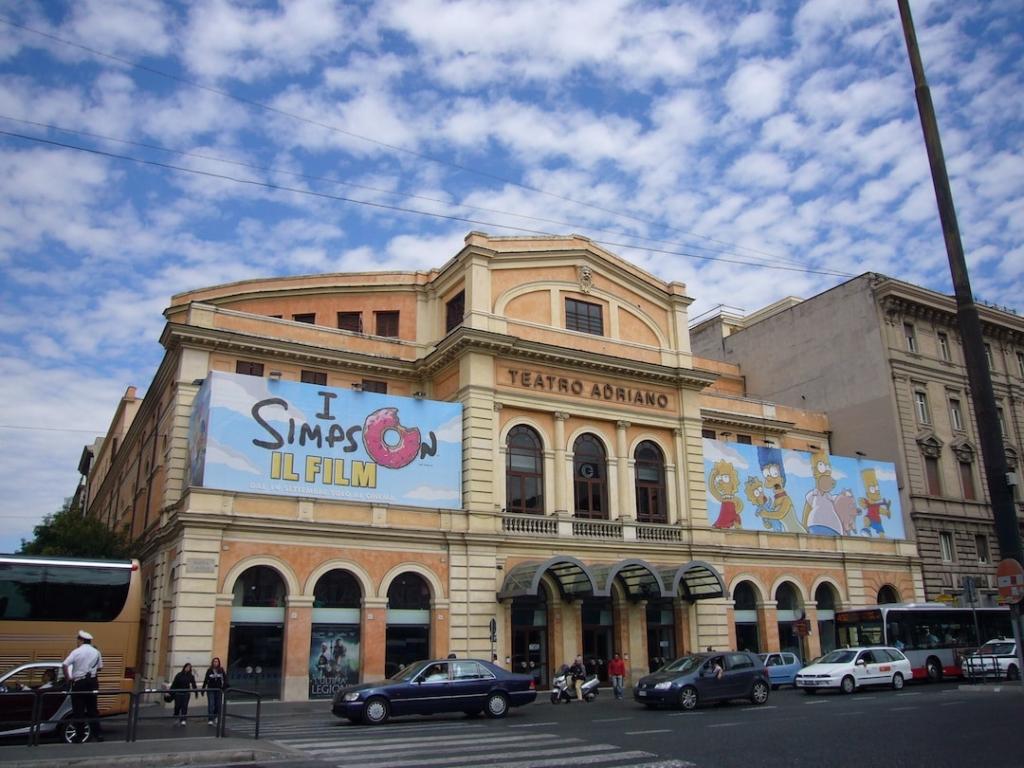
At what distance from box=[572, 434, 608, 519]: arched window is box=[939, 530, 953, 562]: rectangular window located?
20169 millimetres

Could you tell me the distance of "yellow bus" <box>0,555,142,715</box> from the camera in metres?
19.2

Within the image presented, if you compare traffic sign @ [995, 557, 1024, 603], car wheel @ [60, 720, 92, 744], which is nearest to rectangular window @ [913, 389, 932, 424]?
traffic sign @ [995, 557, 1024, 603]

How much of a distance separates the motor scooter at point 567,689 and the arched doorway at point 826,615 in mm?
15278

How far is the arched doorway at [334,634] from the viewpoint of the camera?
28281 millimetres

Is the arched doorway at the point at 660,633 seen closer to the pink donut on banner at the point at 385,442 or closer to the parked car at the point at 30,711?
the pink donut on banner at the point at 385,442

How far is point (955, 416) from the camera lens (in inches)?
1880

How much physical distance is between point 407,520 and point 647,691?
35.6ft

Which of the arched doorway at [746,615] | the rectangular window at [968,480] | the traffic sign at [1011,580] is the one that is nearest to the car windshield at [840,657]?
the arched doorway at [746,615]

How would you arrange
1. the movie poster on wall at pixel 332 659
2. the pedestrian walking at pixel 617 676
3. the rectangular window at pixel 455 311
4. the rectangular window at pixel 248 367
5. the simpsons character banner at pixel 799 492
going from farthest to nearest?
the simpsons character banner at pixel 799 492 < the rectangular window at pixel 455 311 < the rectangular window at pixel 248 367 < the pedestrian walking at pixel 617 676 < the movie poster on wall at pixel 332 659

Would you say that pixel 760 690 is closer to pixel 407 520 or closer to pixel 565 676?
pixel 565 676

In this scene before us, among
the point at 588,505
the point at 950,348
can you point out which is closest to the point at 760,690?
the point at 588,505

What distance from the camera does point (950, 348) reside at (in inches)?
1921

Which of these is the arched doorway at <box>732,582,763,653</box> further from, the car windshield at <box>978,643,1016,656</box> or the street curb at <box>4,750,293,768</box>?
the street curb at <box>4,750,293,768</box>

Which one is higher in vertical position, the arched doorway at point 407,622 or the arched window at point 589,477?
the arched window at point 589,477
